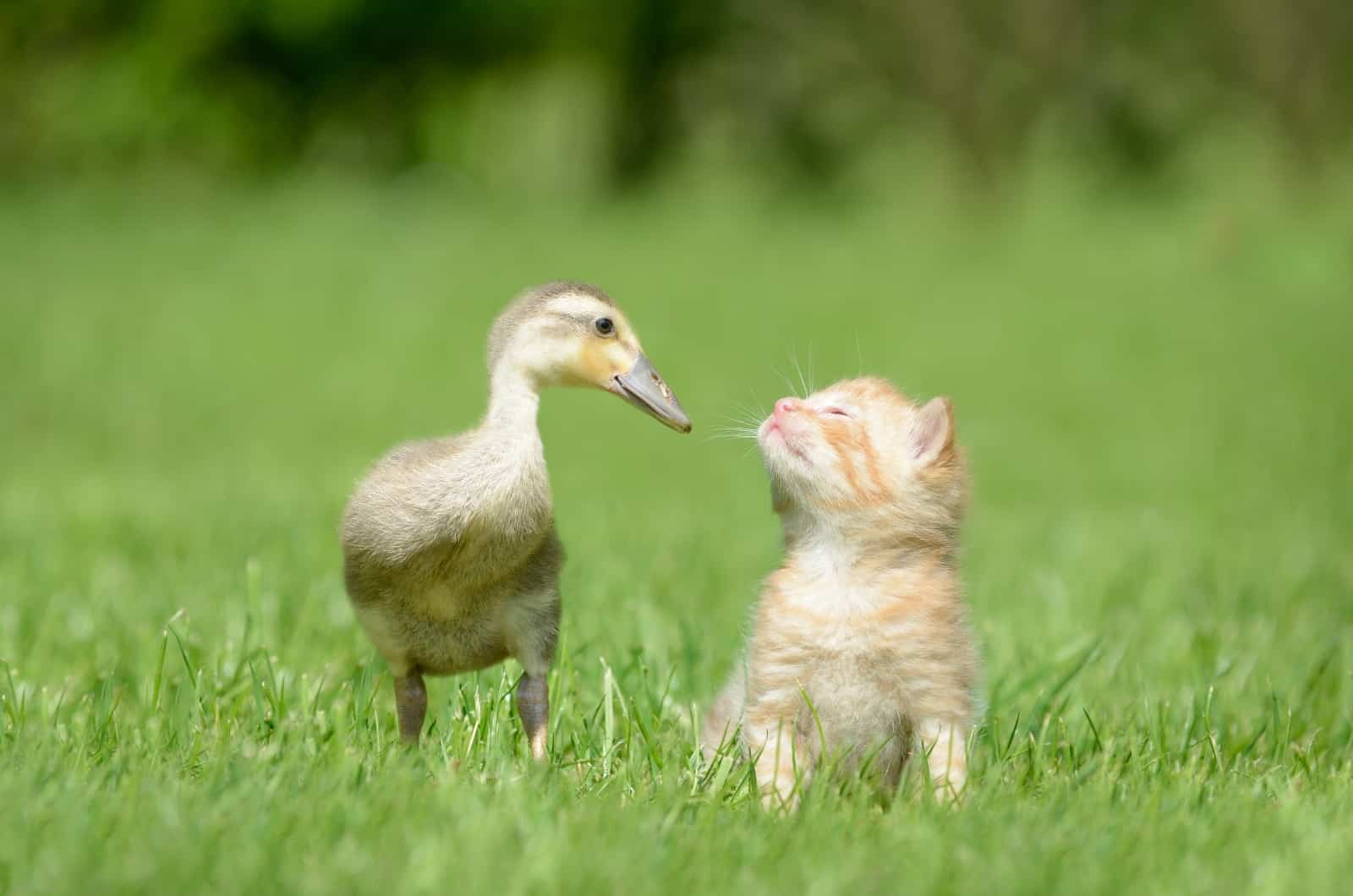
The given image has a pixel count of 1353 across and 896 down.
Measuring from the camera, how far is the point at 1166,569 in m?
7.35

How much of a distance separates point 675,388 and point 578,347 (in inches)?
350

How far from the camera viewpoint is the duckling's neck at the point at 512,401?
351cm

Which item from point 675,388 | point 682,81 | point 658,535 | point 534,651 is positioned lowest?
point 658,535

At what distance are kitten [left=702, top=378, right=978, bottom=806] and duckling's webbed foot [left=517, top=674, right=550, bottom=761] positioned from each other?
425mm

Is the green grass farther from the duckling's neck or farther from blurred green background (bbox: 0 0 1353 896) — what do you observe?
the duckling's neck

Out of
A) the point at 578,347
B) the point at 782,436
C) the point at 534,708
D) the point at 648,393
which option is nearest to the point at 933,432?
the point at 782,436

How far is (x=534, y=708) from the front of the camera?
3.63 m

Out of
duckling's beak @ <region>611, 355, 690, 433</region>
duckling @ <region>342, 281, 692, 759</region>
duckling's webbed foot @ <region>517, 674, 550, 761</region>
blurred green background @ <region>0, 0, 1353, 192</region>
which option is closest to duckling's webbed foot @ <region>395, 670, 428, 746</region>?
duckling @ <region>342, 281, 692, 759</region>

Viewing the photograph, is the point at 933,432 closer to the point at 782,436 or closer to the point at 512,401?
the point at 782,436

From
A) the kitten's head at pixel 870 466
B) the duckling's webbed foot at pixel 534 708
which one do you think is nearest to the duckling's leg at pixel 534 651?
the duckling's webbed foot at pixel 534 708

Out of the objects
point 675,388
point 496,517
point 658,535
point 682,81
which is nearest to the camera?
point 496,517

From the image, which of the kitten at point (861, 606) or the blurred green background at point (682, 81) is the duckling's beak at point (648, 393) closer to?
the kitten at point (861, 606)

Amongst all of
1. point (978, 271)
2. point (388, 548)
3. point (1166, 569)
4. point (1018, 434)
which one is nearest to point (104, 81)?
point (978, 271)

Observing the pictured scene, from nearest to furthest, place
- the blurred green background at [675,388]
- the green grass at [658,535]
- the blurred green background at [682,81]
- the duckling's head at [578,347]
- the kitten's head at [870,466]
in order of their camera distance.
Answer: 1. the green grass at [658,535]
2. the blurred green background at [675,388]
3. the duckling's head at [578,347]
4. the kitten's head at [870,466]
5. the blurred green background at [682,81]
